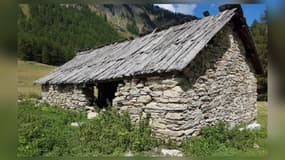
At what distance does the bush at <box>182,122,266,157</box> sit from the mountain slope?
3.53 ft

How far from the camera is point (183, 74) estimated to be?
156 inches

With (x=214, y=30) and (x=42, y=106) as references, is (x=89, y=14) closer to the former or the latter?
(x=42, y=106)

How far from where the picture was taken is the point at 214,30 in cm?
410

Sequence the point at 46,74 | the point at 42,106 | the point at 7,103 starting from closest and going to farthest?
the point at 7,103
the point at 46,74
the point at 42,106

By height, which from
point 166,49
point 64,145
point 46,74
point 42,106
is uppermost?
point 166,49

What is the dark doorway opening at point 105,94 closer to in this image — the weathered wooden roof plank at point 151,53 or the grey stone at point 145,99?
the weathered wooden roof plank at point 151,53

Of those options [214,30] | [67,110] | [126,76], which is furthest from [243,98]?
[67,110]

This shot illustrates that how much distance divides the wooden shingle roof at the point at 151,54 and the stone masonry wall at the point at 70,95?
0.83 feet

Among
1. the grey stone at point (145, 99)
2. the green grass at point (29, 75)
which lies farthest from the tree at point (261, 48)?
the green grass at point (29, 75)

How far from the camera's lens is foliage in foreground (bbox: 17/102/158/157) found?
3.40 metres

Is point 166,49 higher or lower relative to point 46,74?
higher

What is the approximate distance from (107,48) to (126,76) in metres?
0.36

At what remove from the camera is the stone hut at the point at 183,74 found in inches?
154

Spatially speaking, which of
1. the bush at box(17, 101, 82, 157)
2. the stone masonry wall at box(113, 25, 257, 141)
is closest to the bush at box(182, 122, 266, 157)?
the stone masonry wall at box(113, 25, 257, 141)
